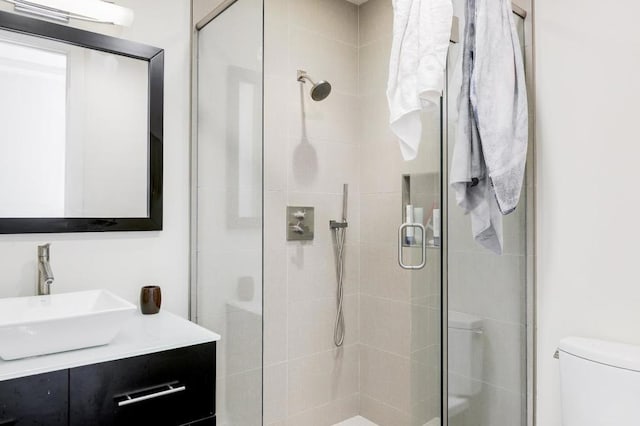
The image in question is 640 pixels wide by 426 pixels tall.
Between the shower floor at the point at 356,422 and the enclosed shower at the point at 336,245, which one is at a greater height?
the enclosed shower at the point at 336,245

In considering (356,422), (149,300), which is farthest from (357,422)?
(149,300)

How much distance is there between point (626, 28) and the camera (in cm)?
150

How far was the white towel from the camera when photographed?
1.32 meters

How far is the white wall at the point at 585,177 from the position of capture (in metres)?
1.49

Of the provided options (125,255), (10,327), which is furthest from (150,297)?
(10,327)

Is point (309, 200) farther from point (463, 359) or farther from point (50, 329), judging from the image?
point (50, 329)

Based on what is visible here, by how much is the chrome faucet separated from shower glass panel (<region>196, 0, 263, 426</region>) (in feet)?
1.86

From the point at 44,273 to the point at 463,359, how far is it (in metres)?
1.49

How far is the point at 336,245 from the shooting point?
2.52 m

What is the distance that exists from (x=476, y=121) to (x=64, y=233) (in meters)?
1.57

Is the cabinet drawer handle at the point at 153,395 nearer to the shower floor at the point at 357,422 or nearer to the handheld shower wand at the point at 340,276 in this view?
the handheld shower wand at the point at 340,276

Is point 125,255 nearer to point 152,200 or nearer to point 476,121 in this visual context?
point 152,200

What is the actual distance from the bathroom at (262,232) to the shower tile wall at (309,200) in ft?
0.07

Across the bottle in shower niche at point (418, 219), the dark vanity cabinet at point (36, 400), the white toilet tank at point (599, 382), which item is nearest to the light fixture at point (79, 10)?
the dark vanity cabinet at point (36, 400)
